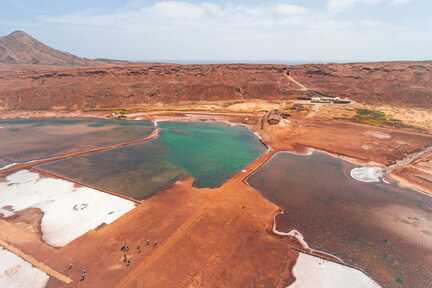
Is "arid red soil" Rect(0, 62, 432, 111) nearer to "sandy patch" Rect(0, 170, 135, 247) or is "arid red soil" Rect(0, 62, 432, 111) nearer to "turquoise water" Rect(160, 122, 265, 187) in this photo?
"turquoise water" Rect(160, 122, 265, 187)

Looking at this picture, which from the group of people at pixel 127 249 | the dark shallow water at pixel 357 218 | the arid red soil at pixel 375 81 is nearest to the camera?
the group of people at pixel 127 249

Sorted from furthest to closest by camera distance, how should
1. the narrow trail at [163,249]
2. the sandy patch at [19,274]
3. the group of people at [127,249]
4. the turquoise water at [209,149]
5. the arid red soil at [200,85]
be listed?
1. the arid red soil at [200,85]
2. the turquoise water at [209,149]
3. the group of people at [127,249]
4. the narrow trail at [163,249]
5. the sandy patch at [19,274]

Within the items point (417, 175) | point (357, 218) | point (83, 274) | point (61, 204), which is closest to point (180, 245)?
point (83, 274)

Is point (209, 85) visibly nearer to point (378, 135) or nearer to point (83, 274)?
point (378, 135)

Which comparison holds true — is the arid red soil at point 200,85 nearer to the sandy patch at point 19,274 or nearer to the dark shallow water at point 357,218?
the dark shallow water at point 357,218

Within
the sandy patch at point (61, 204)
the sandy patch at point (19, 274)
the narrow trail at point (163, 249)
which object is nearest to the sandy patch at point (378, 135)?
the narrow trail at point (163, 249)

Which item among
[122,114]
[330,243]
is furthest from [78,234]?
[122,114]
